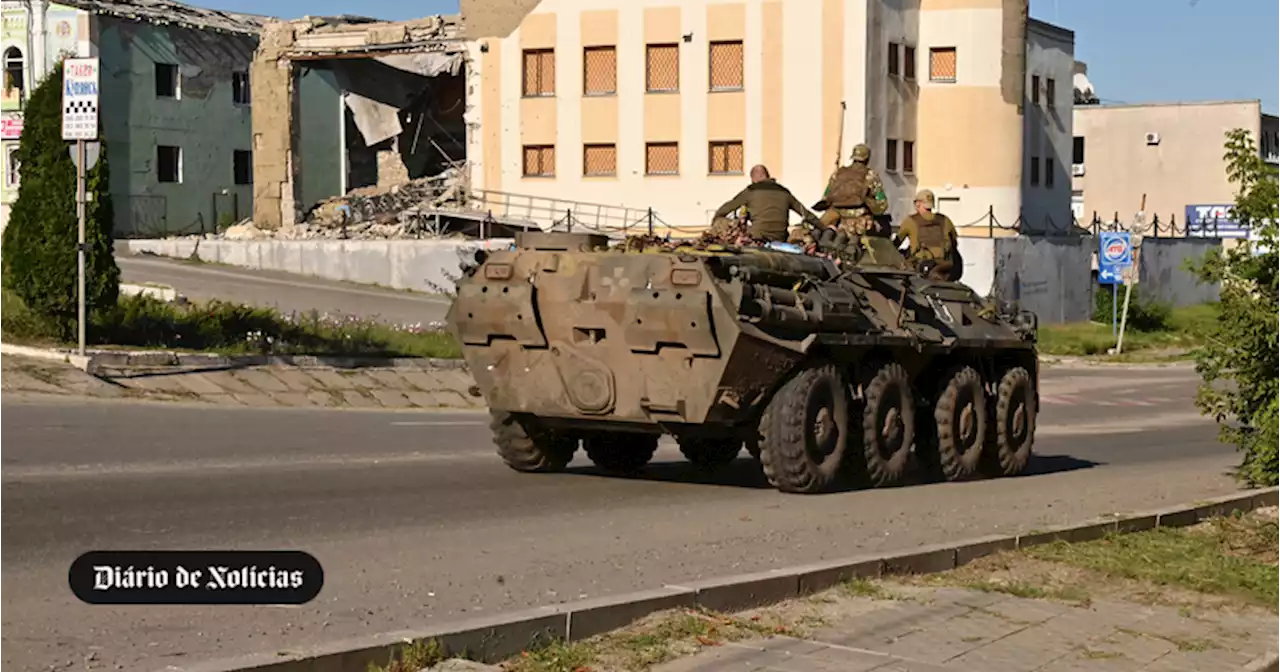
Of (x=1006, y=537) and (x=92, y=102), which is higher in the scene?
(x=92, y=102)

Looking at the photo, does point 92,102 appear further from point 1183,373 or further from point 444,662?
point 1183,373

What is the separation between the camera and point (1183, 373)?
40469 millimetres

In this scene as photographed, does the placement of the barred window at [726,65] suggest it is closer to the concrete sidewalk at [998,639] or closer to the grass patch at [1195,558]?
the grass patch at [1195,558]

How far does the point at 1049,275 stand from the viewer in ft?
162

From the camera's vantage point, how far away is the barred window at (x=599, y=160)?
49.6 meters

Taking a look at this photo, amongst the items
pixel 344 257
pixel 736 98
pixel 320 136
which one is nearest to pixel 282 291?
pixel 344 257

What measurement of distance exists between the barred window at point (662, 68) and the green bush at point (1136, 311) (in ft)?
44.6

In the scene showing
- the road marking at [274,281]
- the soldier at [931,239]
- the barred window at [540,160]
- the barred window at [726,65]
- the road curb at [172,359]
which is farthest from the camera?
the barred window at [540,160]

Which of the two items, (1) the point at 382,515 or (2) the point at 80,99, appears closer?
(1) the point at 382,515

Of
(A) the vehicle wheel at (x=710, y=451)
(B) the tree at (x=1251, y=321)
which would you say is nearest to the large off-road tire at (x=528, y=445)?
(A) the vehicle wheel at (x=710, y=451)

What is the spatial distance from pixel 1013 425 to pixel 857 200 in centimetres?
244

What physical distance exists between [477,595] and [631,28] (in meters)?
41.0

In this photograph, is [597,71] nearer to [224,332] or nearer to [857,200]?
[224,332]

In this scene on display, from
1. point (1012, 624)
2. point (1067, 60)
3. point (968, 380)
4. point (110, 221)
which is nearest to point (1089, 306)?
point (1067, 60)
